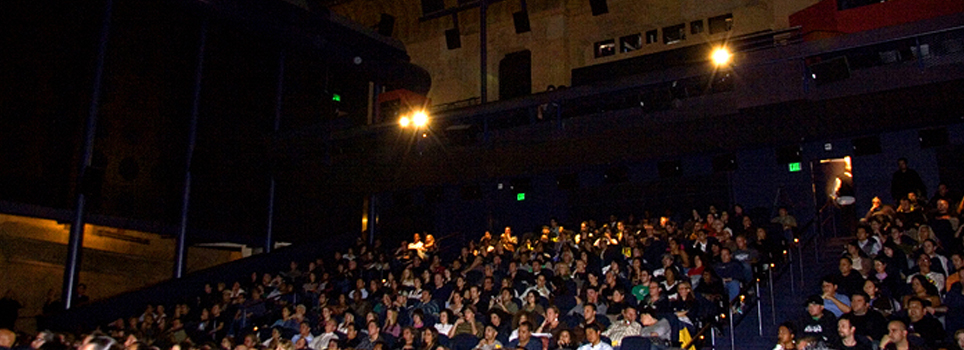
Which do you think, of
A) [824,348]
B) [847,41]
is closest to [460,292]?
[824,348]

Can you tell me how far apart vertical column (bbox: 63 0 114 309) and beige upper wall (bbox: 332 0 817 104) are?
8.33 meters

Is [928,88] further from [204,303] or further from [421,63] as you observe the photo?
[421,63]

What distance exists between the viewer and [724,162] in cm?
1368

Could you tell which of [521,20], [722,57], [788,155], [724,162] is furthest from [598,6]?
[722,57]

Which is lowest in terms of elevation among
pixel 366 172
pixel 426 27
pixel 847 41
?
pixel 366 172

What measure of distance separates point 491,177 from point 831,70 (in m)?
7.09

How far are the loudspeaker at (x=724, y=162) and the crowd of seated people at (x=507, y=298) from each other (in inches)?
46.4

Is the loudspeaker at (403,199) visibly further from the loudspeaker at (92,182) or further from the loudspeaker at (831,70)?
the loudspeaker at (831,70)

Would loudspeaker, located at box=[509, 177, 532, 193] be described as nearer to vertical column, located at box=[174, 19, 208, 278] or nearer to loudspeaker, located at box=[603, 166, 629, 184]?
loudspeaker, located at box=[603, 166, 629, 184]

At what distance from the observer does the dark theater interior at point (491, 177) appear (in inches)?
348

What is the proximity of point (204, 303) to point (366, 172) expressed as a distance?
4.09 m

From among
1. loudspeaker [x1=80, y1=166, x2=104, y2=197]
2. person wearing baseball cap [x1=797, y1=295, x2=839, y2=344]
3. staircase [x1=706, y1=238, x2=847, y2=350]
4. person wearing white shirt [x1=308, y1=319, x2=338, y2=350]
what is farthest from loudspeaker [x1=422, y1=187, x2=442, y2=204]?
person wearing baseball cap [x1=797, y1=295, x2=839, y2=344]

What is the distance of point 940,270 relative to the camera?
795 centimetres

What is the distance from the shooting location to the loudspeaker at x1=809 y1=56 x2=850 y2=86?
1033 cm
